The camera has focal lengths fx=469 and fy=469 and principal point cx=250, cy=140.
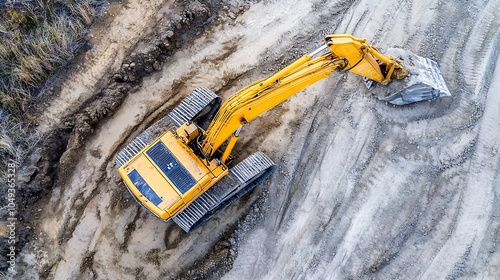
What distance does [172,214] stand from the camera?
10695mm

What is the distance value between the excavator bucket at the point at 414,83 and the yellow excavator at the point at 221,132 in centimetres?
2

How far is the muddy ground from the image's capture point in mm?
11336

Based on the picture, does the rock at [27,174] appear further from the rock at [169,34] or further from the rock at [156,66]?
the rock at [169,34]

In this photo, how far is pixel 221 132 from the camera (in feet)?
34.6

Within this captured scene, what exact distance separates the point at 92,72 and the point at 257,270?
6.92m

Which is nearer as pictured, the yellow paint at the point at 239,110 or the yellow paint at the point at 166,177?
the yellow paint at the point at 239,110

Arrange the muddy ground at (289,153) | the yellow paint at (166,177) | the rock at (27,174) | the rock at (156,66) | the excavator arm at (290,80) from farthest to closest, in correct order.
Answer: the rock at (156,66)
the rock at (27,174)
the muddy ground at (289,153)
the yellow paint at (166,177)
the excavator arm at (290,80)

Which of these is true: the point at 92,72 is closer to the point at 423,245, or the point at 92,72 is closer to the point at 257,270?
the point at 257,270

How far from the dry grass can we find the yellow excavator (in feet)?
9.84

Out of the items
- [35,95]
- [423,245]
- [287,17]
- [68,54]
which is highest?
[287,17]

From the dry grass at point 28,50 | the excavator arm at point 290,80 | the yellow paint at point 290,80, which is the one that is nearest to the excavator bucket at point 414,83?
the excavator arm at point 290,80

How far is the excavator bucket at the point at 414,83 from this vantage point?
465 inches

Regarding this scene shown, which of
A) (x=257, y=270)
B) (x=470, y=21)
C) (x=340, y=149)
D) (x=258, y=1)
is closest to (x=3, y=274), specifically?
(x=257, y=270)

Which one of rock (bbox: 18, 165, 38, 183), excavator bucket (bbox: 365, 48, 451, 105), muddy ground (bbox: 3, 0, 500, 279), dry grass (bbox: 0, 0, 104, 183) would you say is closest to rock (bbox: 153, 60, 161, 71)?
muddy ground (bbox: 3, 0, 500, 279)
